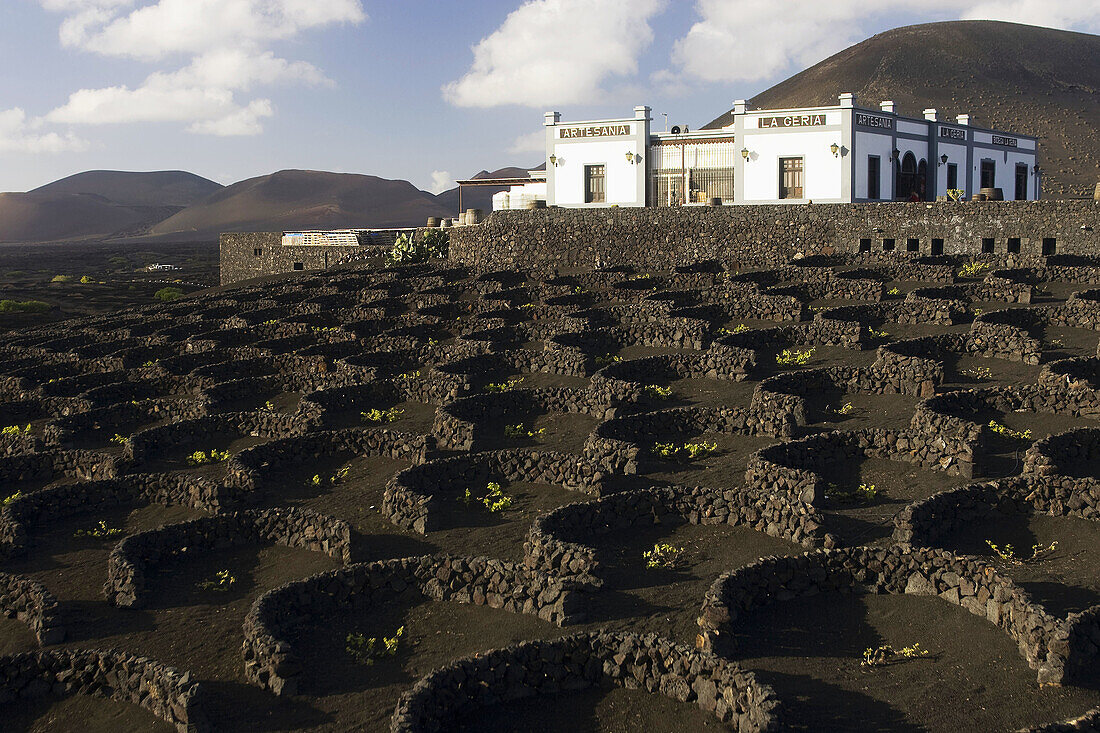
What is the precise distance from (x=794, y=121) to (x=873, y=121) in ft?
13.1

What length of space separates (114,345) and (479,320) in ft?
51.0

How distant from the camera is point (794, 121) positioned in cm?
5031

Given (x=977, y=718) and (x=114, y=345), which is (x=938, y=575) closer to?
(x=977, y=718)

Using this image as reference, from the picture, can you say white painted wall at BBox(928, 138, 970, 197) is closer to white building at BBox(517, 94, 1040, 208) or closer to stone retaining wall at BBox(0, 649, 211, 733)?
white building at BBox(517, 94, 1040, 208)

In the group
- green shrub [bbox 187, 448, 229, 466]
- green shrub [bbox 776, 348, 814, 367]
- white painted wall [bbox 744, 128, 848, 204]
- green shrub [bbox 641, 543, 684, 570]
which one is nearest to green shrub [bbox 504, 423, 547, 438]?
green shrub [bbox 187, 448, 229, 466]

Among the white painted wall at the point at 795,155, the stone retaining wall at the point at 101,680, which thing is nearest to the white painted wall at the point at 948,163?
the white painted wall at the point at 795,155

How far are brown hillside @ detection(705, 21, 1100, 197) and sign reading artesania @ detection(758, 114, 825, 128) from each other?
64.4 meters

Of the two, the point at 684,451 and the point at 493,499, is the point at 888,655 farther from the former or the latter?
the point at 684,451

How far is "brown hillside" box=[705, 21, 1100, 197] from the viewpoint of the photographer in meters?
126

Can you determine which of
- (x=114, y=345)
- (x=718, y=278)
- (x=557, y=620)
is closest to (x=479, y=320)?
(x=718, y=278)

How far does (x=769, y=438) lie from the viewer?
2489 cm

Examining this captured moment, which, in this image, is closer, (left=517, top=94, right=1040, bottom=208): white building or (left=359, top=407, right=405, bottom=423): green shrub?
(left=359, top=407, right=405, bottom=423): green shrub

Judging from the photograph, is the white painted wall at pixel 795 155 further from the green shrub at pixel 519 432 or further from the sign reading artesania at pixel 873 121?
the green shrub at pixel 519 432

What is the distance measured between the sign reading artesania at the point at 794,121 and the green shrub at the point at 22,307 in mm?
52784
